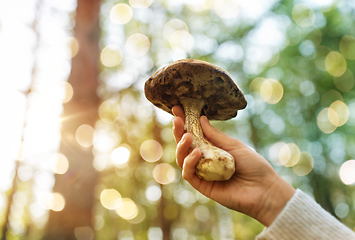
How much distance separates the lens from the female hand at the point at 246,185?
147 centimetres

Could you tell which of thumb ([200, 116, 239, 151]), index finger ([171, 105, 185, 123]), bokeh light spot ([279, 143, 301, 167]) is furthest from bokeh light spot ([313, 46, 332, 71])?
index finger ([171, 105, 185, 123])

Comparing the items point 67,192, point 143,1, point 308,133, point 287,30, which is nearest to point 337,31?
point 287,30

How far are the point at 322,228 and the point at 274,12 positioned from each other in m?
9.24

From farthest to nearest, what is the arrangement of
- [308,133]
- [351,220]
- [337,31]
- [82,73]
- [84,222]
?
1. [351,220]
2. [308,133]
3. [337,31]
4. [82,73]
5. [84,222]

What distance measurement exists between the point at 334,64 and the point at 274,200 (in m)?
10.9

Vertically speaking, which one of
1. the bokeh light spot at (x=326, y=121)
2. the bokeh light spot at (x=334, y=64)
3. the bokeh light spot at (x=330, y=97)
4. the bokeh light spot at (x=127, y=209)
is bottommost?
the bokeh light spot at (x=127, y=209)

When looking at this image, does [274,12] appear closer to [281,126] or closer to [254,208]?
[281,126]

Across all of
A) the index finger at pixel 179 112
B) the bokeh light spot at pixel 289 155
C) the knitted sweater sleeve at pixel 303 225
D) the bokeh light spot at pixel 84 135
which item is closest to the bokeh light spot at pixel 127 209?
the bokeh light spot at pixel 289 155

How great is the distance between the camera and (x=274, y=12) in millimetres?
8195

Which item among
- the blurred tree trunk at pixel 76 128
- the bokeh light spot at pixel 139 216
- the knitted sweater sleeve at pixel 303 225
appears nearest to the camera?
the knitted sweater sleeve at pixel 303 225

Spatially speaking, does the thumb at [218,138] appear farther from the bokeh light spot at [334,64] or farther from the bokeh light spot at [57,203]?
the bokeh light spot at [334,64]

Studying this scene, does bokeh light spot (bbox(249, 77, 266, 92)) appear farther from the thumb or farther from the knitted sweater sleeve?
the knitted sweater sleeve

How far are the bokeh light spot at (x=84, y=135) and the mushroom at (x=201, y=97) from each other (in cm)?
193

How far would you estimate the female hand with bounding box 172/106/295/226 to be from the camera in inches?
57.7
